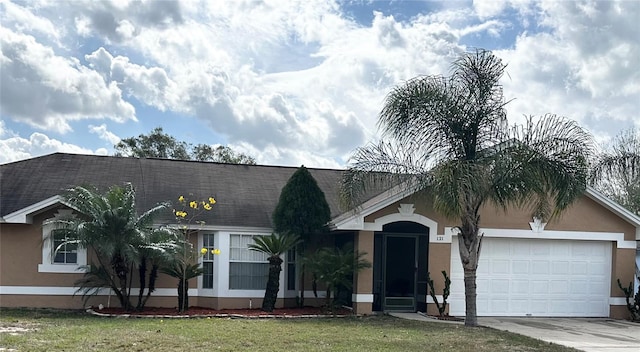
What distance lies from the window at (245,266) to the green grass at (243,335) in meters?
2.73

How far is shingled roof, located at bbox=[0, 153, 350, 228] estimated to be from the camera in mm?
17516

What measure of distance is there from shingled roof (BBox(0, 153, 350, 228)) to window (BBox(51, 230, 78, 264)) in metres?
1.25

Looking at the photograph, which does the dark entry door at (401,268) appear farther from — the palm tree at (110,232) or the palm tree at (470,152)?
the palm tree at (110,232)

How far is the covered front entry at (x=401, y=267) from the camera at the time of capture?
17.4m

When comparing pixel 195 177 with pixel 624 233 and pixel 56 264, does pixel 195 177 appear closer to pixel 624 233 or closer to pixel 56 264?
pixel 56 264

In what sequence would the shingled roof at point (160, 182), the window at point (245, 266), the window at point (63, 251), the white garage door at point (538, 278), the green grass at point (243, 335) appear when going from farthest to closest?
the white garage door at point (538, 278) → the shingled roof at point (160, 182) → the window at point (245, 266) → the window at point (63, 251) → the green grass at point (243, 335)

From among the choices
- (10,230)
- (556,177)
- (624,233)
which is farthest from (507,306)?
(10,230)

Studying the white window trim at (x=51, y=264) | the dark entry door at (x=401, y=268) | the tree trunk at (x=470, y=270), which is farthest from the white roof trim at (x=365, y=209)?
the white window trim at (x=51, y=264)

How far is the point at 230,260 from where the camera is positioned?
17375mm

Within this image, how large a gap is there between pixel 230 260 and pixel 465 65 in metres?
8.31

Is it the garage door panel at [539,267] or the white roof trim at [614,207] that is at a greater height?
the white roof trim at [614,207]

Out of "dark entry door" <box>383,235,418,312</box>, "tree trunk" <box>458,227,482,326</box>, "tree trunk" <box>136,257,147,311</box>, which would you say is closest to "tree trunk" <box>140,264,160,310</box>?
"tree trunk" <box>136,257,147,311</box>

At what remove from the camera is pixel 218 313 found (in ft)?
51.8

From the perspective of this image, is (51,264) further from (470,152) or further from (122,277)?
(470,152)
